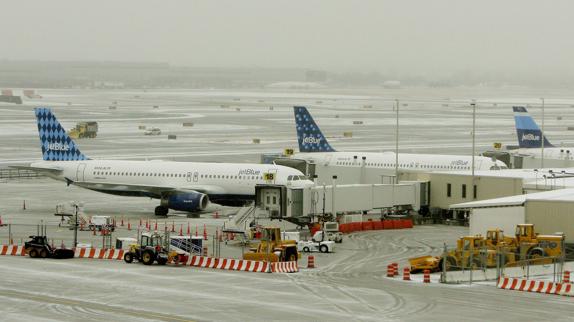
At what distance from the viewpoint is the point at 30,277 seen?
1875 inches

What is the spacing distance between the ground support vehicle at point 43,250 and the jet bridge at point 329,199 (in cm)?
1444

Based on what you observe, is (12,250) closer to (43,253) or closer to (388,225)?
(43,253)

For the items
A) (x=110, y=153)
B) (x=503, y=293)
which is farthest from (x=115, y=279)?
(x=110, y=153)

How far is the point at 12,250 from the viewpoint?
55562mm

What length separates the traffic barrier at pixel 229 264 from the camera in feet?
167

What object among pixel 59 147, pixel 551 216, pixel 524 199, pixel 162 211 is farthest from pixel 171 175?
pixel 551 216

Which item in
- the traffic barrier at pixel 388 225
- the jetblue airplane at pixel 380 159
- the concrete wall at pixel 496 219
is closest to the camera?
the concrete wall at pixel 496 219

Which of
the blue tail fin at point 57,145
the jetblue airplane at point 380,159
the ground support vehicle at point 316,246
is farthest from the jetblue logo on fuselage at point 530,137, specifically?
the ground support vehicle at point 316,246

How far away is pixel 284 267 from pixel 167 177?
87.7ft

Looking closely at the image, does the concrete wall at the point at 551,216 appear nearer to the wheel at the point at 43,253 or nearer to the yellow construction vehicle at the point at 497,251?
the yellow construction vehicle at the point at 497,251

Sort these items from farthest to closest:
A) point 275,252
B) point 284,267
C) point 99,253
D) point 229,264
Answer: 1. point 99,253
2. point 275,252
3. point 229,264
4. point 284,267

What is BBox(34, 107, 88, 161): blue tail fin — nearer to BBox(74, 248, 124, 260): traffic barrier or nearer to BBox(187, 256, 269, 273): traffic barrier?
BBox(74, 248, 124, 260): traffic barrier

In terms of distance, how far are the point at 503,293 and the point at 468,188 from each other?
91.9ft

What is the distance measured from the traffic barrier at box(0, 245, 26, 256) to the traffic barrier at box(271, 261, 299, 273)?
12.2 m
